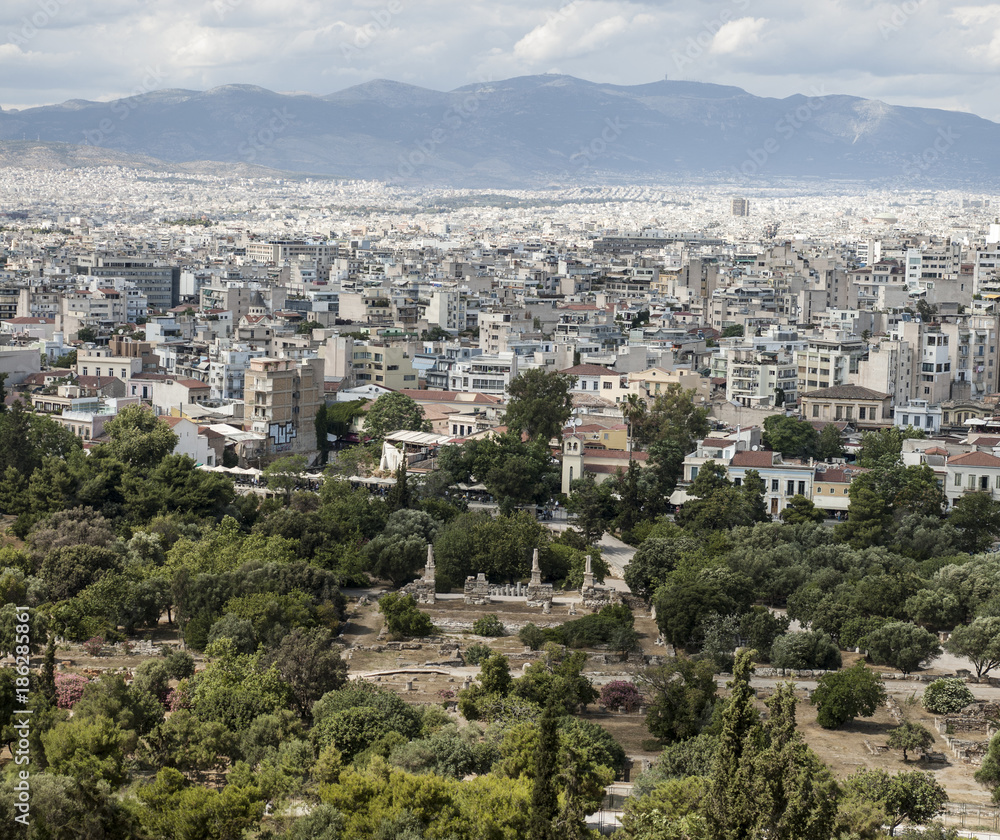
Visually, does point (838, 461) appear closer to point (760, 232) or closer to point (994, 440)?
point (994, 440)

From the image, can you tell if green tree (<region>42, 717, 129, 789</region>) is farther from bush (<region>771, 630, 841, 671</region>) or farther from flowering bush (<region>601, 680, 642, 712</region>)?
bush (<region>771, 630, 841, 671</region>)

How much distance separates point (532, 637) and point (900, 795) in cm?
1023

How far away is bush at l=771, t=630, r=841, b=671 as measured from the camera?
29.1 metres

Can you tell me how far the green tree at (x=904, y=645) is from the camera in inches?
1146

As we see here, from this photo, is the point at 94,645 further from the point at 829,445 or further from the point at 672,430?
the point at 829,445

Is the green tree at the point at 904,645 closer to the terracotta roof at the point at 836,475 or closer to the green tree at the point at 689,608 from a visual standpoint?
the green tree at the point at 689,608

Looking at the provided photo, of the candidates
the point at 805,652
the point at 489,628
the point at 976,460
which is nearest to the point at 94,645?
the point at 489,628

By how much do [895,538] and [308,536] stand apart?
13.4 m

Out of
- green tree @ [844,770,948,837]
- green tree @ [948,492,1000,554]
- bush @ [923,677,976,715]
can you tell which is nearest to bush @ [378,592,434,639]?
bush @ [923,677,976,715]

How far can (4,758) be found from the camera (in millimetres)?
23047

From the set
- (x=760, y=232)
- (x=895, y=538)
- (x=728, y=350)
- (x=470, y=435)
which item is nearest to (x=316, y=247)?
(x=760, y=232)

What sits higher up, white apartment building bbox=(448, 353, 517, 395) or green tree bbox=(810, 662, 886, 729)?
white apartment building bbox=(448, 353, 517, 395)

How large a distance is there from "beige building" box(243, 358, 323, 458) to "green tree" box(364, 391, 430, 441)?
1797 millimetres

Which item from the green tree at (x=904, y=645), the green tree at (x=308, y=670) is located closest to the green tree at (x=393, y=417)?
the green tree at (x=904, y=645)
